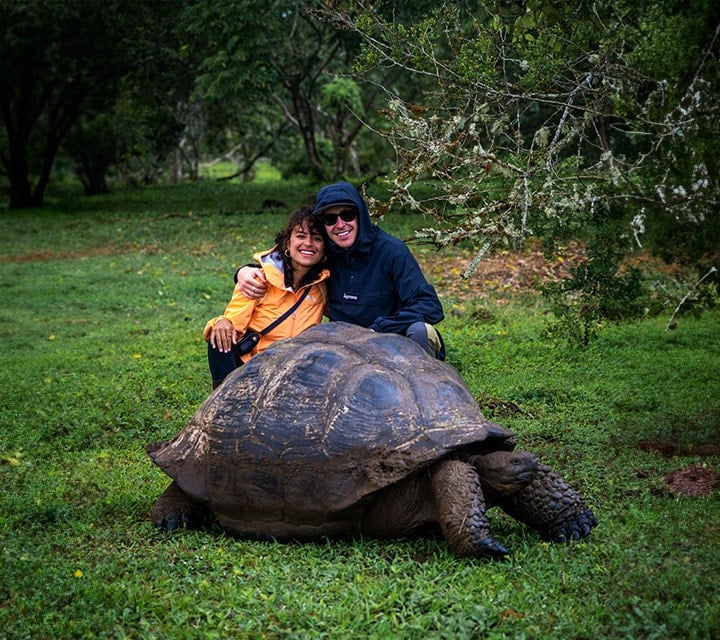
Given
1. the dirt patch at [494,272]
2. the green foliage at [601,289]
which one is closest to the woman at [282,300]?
the green foliage at [601,289]

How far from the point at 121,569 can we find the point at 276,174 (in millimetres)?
31721

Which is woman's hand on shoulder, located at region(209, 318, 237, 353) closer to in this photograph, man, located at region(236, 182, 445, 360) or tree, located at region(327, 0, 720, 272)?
man, located at region(236, 182, 445, 360)

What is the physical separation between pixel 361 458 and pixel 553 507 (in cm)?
81

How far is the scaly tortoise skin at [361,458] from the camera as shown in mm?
3752

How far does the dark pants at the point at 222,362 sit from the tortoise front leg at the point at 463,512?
5.39ft

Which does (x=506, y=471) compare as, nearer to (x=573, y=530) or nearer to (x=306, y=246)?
(x=573, y=530)

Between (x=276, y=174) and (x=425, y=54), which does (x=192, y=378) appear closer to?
(x=425, y=54)

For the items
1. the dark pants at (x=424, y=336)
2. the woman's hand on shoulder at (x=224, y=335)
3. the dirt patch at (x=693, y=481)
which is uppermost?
the dark pants at (x=424, y=336)

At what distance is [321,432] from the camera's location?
3889 millimetres

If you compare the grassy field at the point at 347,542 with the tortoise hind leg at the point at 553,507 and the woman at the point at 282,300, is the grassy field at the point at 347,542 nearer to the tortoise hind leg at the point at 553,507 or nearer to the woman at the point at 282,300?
the tortoise hind leg at the point at 553,507

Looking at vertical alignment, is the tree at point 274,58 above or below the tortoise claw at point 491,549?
above

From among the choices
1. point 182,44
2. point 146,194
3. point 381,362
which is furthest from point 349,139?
point 381,362

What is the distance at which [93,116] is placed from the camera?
22297mm

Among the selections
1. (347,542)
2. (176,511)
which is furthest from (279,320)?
(347,542)
